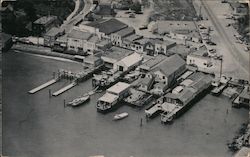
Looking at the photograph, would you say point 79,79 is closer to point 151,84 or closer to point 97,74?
point 97,74

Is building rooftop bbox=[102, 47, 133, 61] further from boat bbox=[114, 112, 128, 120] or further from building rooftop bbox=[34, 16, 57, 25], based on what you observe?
building rooftop bbox=[34, 16, 57, 25]

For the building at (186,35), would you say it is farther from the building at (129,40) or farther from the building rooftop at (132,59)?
the building rooftop at (132,59)

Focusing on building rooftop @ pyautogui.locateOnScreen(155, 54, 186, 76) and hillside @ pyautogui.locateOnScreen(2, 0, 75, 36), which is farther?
hillside @ pyautogui.locateOnScreen(2, 0, 75, 36)

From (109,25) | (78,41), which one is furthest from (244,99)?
(109,25)

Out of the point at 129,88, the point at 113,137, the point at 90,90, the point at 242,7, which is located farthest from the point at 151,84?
the point at 242,7

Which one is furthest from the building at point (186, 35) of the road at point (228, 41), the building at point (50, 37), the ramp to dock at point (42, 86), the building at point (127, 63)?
the ramp to dock at point (42, 86)

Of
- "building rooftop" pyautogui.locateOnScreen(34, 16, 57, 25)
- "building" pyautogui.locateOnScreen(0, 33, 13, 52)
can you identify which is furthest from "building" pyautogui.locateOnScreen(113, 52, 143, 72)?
"building rooftop" pyautogui.locateOnScreen(34, 16, 57, 25)
